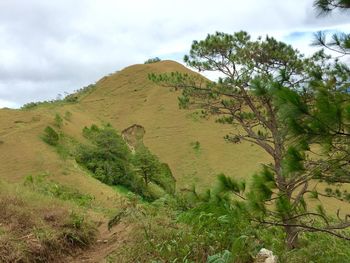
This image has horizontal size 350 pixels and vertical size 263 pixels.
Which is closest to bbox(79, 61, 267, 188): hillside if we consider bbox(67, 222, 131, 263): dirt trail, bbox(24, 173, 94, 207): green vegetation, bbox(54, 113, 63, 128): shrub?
bbox(54, 113, 63, 128): shrub

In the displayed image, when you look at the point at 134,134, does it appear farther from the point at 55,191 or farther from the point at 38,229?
the point at 38,229

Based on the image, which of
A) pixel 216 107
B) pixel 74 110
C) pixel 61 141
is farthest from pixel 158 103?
pixel 216 107

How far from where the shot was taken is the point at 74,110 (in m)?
28.7

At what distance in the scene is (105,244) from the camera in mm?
5867

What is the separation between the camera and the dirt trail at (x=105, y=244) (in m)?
5.40

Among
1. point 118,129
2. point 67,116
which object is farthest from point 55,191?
point 118,129

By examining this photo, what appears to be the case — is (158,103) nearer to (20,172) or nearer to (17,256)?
(20,172)

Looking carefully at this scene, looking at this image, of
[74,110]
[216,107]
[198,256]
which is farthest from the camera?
[74,110]

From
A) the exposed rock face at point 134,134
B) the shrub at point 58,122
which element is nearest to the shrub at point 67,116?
the shrub at point 58,122

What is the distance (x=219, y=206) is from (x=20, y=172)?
12529mm

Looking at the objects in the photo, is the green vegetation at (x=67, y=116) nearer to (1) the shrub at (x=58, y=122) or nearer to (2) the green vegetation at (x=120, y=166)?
(1) the shrub at (x=58, y=122)

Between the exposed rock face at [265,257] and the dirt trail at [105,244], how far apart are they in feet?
6.10

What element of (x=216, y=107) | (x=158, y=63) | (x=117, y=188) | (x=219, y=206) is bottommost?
(x=117, y=188)

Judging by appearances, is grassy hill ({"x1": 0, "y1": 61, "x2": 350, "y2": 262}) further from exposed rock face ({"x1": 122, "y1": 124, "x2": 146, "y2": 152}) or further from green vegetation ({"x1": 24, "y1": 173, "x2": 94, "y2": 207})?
exposed rock face ({"x1": 122, "y1": 124, "x2": 146, "y2": 152})
